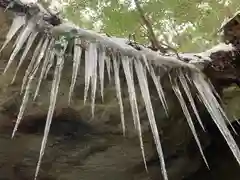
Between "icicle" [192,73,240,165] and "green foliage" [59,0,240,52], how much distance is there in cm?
127

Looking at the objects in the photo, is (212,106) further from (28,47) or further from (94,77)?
(28,47)

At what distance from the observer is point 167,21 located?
11.1 feet

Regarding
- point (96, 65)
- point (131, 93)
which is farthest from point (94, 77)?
point (131, 93)

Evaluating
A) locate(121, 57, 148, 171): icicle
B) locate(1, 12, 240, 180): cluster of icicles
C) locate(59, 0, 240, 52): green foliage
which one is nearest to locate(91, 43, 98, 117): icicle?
locate(1, 12, 240, 180): cluster of icicles

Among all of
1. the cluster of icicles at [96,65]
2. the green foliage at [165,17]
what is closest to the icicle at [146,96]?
the cluster of icicles at [96,65]

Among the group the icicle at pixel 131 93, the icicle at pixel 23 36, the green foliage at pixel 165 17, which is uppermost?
the green foliage at pixel 165 17

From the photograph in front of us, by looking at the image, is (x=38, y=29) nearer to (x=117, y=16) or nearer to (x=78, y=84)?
(x=78, y=84)

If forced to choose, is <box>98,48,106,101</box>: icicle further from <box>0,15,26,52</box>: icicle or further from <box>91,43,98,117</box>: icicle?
<box>0,15,26,52</box>: icicle

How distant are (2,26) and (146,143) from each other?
74 cm

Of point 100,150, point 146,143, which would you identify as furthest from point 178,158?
point 100,150

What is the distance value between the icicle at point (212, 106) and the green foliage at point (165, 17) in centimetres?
127

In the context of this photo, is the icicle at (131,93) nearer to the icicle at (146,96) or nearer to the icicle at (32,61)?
the icicle at (146,96)

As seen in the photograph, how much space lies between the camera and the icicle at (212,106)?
1796 millimetres

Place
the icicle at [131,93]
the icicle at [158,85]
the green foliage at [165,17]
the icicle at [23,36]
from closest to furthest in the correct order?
the icicle at [23,36] < the icicle at [131,93] < the icicle at [158,85] < the green foliage at [165,17]
